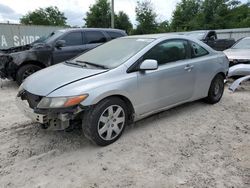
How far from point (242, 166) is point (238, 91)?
3757mm

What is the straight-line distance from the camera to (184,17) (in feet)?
124

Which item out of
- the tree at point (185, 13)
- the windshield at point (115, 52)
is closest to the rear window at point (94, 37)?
the windshield at point (115, 52)

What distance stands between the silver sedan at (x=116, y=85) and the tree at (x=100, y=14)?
2933 cm

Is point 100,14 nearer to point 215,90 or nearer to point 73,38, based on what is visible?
point 73,38

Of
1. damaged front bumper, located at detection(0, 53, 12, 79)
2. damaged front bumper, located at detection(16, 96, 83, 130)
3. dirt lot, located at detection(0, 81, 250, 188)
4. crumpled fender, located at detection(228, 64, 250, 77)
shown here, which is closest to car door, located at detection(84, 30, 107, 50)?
damaged front bumper, located at detection(0, 53, 12, 79)

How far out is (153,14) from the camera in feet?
95.0

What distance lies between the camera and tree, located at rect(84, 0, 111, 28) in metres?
31.9

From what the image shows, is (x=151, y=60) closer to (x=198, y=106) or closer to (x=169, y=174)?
(x=169, y=174)

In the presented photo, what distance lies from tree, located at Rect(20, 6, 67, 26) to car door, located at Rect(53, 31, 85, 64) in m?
46.1

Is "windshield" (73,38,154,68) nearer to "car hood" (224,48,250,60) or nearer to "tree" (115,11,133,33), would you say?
"car hood" (224,48,250,60)

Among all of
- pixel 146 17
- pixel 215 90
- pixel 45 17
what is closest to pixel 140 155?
pixel 215 90

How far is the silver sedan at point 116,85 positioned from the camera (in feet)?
9.61

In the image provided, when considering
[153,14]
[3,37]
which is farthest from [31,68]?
[153,14]

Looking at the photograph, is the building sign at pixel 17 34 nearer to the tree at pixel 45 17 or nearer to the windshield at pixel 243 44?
the windshield at pixel 243 44
